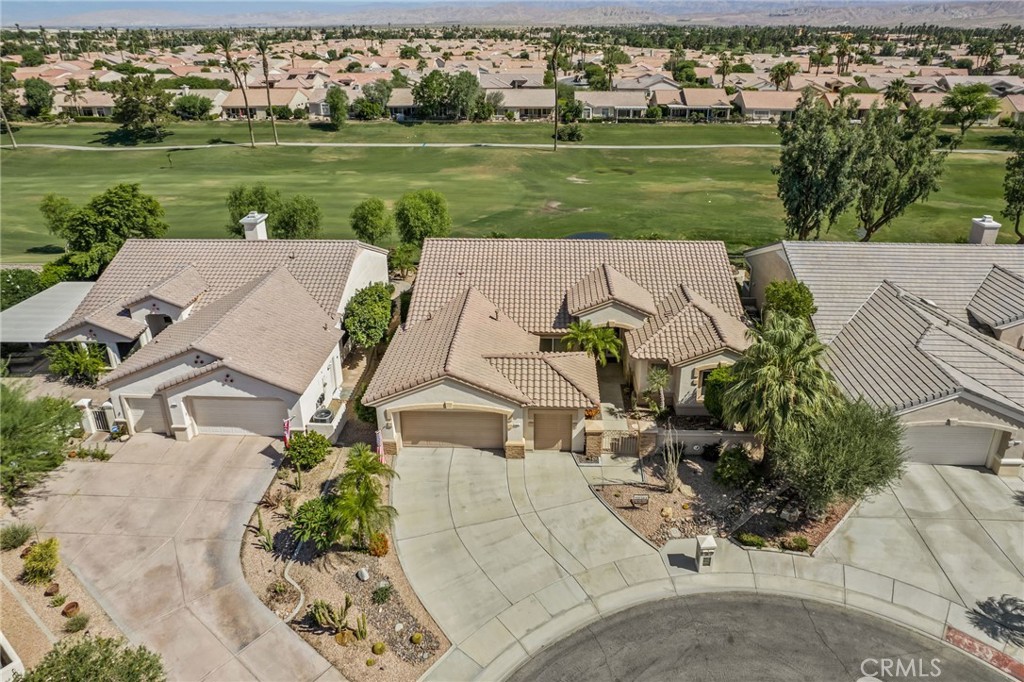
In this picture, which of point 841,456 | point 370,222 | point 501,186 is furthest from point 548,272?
point 501,186

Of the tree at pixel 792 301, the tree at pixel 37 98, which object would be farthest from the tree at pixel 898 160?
the tree at pixel 37 98

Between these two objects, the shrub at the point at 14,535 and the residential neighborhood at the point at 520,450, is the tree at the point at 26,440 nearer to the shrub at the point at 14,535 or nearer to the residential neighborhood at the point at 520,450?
the residential neighborhood at the point at 520,450

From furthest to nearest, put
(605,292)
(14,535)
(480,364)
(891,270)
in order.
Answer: (891,270), (605,292), (480,364), (14,535)

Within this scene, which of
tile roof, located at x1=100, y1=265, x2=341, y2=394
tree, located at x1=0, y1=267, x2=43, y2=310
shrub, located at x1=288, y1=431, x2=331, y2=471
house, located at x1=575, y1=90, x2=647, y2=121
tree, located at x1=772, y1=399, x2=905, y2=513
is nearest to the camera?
tree, located at x1=772, y1=399, x2=905, y2=513

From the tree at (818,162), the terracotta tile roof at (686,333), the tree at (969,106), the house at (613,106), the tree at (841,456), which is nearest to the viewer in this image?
the tree at (841,456)

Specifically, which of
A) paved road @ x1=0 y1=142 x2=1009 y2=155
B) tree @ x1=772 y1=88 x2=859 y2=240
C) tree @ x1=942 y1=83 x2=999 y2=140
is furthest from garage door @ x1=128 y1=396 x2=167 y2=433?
tree @ x1=942 y1=83 x2=999 y2=140

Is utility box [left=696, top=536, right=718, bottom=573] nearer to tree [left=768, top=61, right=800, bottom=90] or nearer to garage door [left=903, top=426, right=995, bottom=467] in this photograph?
garage door [left=903, top=426, right=995, bottom=467]

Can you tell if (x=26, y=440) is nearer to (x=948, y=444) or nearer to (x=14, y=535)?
(x=14, y=535)
